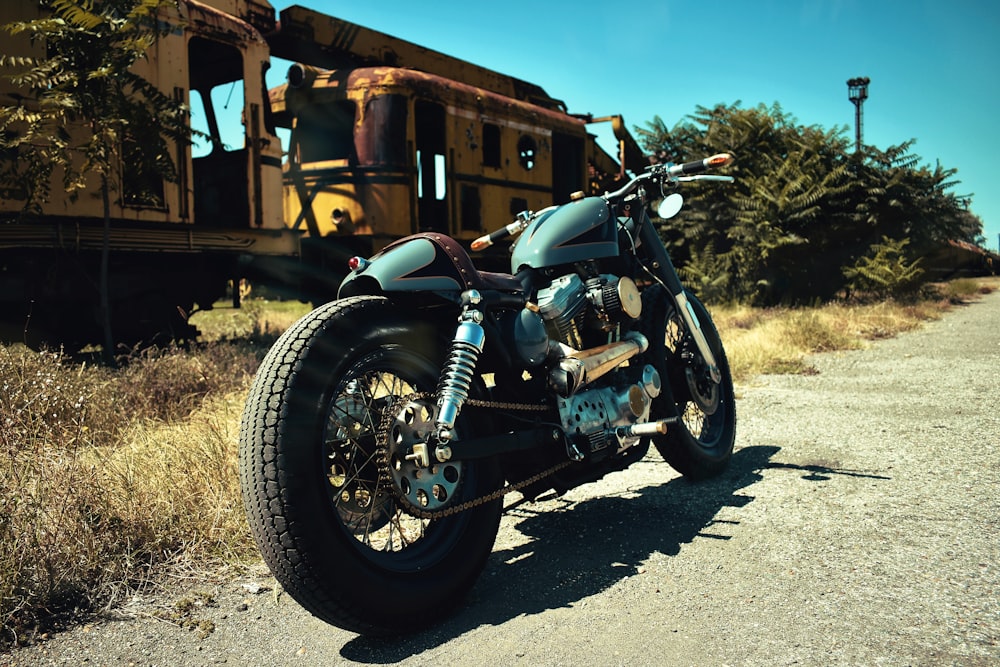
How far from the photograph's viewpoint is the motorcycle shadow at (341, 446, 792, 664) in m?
2.50

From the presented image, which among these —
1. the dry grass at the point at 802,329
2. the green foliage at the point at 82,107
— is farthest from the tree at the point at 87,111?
the dry grass at the point at 802,329

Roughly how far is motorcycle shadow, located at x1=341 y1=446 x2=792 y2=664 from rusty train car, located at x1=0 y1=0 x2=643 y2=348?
5.08 m

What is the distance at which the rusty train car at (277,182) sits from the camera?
6801 millimetres

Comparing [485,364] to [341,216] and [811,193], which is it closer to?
[341,216]

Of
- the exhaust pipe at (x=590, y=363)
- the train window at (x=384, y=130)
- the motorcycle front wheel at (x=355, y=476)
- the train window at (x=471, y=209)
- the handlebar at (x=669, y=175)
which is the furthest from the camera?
the train window at (x=471, y=209)

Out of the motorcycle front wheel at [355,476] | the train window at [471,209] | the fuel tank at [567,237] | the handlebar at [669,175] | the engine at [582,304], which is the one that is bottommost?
the motorcycle front wheel at [355,476]

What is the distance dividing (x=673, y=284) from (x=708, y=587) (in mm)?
1842

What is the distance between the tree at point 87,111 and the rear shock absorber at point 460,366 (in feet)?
14.8

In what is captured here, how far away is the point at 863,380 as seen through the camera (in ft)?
22.5

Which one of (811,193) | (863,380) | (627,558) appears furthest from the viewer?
(811,193)

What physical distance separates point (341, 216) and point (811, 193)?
25.0 feet

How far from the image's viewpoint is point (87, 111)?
19.7ft

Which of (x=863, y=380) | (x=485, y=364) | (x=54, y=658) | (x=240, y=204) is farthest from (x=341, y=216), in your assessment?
(x=54, y=658)

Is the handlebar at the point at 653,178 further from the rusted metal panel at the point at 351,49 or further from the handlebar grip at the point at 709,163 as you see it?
the rusted metal panel at the point at 351,49
